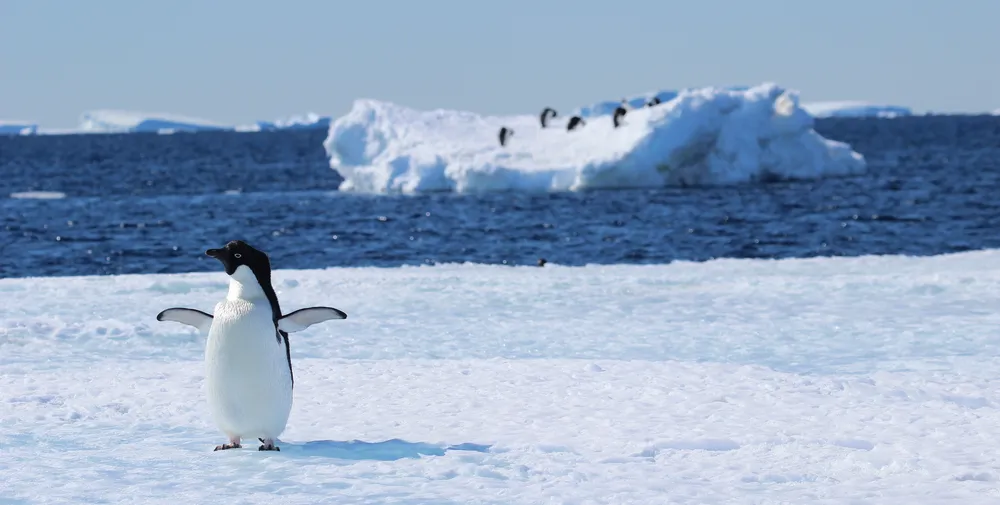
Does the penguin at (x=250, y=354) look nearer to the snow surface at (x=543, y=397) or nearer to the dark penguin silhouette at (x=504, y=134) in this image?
the snow surface at (x=543, y=397)

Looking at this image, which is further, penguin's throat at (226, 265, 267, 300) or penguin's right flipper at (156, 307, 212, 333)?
penguin's right flipper at (156, 307, 212, 333)

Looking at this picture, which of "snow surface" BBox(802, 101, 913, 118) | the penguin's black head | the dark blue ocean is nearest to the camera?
the penguin's black head

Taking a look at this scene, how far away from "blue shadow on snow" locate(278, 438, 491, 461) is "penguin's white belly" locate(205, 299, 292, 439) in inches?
7.2

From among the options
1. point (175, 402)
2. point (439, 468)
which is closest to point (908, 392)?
point (439, 468)

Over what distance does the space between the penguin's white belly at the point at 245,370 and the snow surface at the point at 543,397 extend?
160 mm

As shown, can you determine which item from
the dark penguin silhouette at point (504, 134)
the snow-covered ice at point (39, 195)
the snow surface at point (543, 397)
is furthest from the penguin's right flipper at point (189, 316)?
the snow-covered ice at point (39, 195)

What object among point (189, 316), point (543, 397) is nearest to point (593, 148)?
point (543, 397)

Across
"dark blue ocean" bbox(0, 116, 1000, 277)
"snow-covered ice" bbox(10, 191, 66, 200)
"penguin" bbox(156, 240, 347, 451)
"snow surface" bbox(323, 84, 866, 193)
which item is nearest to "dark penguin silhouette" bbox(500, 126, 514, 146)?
"snow surface" bbox(323, 84, 866, 193)

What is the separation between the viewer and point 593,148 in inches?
1363

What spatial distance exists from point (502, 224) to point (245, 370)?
22.5m

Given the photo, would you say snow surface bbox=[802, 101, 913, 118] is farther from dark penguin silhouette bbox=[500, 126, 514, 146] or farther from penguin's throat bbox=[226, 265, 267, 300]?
penguin's throat bbox=[226, 265, 267, 300]

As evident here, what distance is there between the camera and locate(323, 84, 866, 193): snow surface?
33.0m

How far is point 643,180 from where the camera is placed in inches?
1400

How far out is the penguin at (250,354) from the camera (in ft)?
17.0
